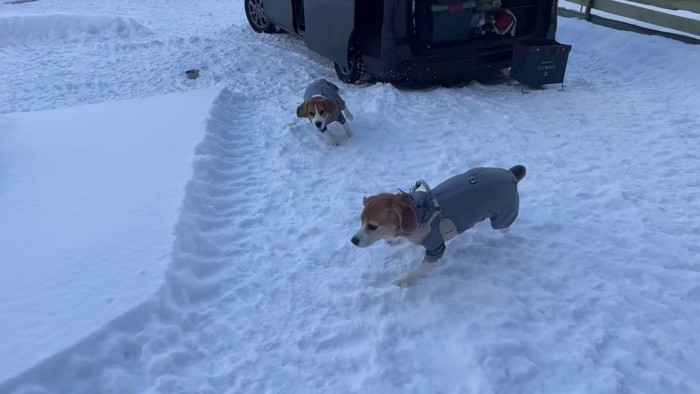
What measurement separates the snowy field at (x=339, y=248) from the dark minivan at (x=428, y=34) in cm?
32

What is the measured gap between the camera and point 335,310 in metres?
3.30

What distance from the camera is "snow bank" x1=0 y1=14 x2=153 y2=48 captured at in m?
10.2

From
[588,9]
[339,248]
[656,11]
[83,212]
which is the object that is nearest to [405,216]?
[339,248]

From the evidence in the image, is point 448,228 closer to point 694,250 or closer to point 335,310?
point 335,310

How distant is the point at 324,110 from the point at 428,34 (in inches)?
84.4

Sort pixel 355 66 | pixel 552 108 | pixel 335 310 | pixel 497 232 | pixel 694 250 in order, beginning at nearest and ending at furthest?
pixel 335 310 → pixel 694 250 → pixel 497 232 → pixel 552 108 → pixel 355 66

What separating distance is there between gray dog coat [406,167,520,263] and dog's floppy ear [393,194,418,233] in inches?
2.5

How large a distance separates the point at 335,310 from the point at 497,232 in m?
1.37

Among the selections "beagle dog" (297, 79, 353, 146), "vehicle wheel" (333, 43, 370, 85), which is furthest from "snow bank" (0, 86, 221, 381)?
"vehicle wheel" (333, 43, 370, 85)

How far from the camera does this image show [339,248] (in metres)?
Answer: 3.88

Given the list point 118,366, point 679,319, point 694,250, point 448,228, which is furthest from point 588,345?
point 118,366

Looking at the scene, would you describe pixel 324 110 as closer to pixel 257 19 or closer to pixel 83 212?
pixel 83 212

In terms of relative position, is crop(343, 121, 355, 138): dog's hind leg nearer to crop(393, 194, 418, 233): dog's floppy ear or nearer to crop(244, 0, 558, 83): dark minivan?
crop(244, 0, 558, 83): dark minivan

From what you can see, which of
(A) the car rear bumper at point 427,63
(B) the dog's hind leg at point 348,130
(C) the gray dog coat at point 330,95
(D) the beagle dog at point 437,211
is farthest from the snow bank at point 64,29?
(D) the beagle dog at point 437,211
